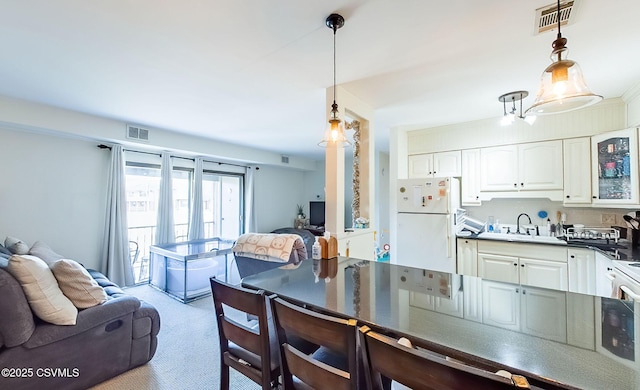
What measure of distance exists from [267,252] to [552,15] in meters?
2.77

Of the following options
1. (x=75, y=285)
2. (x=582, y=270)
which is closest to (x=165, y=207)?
(x=75, y=285)

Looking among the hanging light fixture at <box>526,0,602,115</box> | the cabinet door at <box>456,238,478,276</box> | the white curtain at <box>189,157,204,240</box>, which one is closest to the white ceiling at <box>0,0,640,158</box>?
the hanging light fixture at <box>526,0,602,115</box>

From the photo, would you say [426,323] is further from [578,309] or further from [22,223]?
[22,223]

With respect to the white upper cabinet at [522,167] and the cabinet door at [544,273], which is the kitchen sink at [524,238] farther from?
the white upper cabinet at [522,167]

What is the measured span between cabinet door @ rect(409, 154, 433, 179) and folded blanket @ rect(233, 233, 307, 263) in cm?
219

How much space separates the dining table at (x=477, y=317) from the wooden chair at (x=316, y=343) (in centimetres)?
18

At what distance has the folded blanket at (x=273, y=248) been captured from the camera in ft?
8.84

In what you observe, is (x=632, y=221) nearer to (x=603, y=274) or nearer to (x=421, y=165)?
(x=603, y=274)

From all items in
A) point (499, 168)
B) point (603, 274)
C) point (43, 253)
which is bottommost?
point (603, 274)

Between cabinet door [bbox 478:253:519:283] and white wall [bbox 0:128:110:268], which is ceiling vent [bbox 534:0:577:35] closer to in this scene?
cabinet door [bbox 478:253:519:283]

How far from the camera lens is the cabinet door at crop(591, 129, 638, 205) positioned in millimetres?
2510

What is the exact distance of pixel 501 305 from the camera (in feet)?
3.80

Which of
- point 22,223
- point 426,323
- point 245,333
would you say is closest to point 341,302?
point 426,323

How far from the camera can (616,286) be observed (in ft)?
6.91
